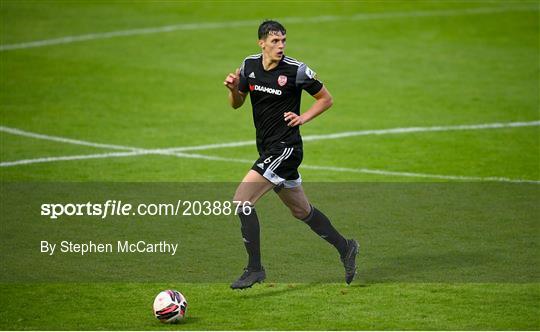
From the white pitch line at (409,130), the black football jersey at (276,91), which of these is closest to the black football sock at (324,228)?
the black football jersey at (276,91)

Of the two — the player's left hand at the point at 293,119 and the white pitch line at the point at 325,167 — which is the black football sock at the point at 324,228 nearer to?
the player's left hand at the point at 293,119

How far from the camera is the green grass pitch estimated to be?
11.2 meters

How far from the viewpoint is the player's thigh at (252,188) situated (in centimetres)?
1144

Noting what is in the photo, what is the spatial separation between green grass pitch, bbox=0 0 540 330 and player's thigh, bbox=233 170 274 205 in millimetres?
1096

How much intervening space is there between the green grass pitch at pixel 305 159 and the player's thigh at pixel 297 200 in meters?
0.82

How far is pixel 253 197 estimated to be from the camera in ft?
37.7

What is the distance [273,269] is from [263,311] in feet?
5.30

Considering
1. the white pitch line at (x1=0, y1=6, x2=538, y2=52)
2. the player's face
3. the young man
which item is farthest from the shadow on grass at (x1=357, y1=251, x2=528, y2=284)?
the white pitch line at (x1=0, y1=6, x2=538, y2=52)

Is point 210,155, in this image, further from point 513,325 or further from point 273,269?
point 513,325

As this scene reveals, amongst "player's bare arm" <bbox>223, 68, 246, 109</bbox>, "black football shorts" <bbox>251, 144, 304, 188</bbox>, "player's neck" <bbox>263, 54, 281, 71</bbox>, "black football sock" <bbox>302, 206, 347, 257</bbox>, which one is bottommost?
"black football sock" <bbox>302, 206, 347, 257</bbox>

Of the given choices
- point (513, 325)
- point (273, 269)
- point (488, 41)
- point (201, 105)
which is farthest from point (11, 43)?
point (513, 325)

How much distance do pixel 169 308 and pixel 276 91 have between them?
9.25 feet

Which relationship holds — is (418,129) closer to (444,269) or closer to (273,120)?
(444,269)

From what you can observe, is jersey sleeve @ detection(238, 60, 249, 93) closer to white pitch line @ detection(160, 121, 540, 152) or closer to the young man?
the young man
